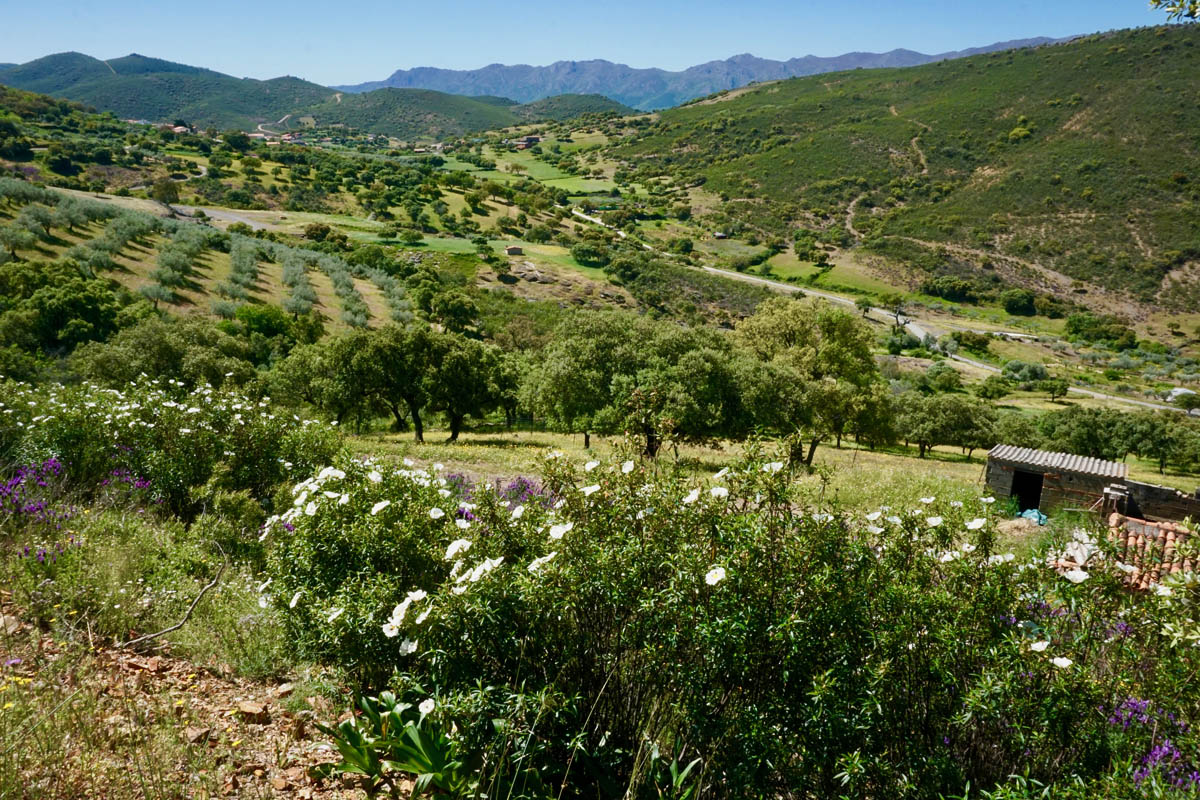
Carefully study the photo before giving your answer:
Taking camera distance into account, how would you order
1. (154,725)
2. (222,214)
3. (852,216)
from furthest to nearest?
1. (852,216)
2. (222,214)
3. (154,725)

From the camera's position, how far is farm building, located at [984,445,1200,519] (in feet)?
49.8

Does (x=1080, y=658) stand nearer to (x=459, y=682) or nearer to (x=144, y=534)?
(x=459, y=682)

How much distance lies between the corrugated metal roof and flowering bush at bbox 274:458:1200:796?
16.0 m

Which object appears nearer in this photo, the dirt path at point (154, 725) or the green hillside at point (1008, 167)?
the dirt path at point (154, 725)

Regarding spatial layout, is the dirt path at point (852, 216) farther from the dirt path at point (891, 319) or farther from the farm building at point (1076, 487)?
the farm building at point (1076, 487)

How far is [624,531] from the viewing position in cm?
344

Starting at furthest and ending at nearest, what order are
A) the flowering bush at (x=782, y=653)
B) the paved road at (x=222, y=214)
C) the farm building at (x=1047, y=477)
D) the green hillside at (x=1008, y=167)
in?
the green hillside at (x=1008, y=167)
the paved road at (x=222, y=214)
the farm building at (x=1047, y=477)
the flowering bush at (x=782, y=653)

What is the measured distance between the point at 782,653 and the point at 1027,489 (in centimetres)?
1859

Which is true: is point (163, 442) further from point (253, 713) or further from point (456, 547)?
point (456, 547)

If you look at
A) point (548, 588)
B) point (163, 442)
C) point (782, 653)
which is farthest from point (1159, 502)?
point (163, 442)

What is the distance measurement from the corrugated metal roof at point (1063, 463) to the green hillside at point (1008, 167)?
107918 millimetres

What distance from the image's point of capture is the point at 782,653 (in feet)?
10.2

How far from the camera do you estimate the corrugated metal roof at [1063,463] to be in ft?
53.3

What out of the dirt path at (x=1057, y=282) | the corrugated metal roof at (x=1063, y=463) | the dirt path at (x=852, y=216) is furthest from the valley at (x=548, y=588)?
the dirt path at (x=852, y=216)
